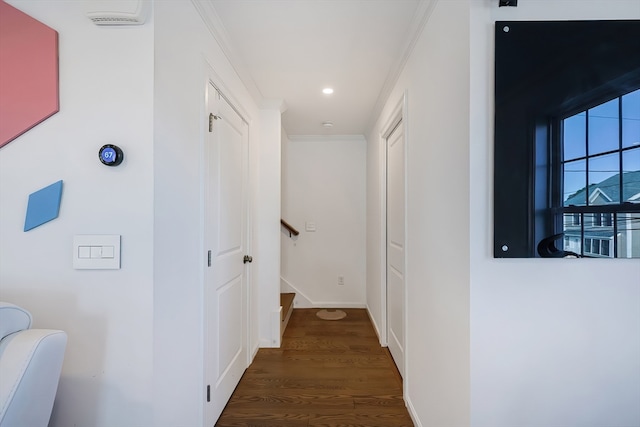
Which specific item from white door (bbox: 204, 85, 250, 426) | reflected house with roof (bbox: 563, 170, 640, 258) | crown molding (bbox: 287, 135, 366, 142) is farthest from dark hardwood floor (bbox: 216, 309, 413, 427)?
crown molding (bbox: 287, 135, 366, 142)

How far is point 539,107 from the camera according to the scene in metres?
1.02

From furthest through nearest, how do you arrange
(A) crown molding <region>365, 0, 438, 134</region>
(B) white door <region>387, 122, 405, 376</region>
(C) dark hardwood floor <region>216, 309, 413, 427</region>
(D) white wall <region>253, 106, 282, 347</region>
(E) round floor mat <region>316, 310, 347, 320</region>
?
(E) round floor mat <region>316, 310, 347, 320</region> → (D) white wall <region>253, 106, 282, 347</region> → (B) white door <region>387, 122, 405, 376</region> → (C) dark hardwood floor <region>216, 309, 413, 427</region> → (A) crown molding <region>365, 0, 438, 134</region>

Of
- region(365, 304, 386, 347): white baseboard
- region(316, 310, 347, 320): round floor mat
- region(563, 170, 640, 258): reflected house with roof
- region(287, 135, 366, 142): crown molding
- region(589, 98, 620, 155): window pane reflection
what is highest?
region(287, 135, 366, 142): crown molding

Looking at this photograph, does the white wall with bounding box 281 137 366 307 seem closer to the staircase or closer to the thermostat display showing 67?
the staircase

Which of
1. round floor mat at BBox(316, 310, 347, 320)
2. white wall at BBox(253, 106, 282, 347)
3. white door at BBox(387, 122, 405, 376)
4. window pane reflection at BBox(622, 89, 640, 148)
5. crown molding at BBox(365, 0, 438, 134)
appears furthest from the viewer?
round floor mat at BBox(316, 310, 347, 320)

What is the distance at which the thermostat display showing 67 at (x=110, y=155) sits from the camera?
104 centimetres

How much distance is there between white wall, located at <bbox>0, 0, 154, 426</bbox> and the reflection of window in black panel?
4.32 ft

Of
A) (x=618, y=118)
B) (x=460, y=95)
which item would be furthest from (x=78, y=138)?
(x=618, y=118)

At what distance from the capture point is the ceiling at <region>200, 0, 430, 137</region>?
4.90ft

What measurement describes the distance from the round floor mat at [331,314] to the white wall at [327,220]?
17cm

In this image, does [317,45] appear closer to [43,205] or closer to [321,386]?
[43,205]

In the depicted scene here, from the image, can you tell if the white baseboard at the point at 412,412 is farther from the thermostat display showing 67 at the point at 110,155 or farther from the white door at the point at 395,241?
the thermostat display showing 67 at the point at 110,155

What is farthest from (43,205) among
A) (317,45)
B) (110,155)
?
(317,45)

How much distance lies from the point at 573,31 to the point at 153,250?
5.71 feet
